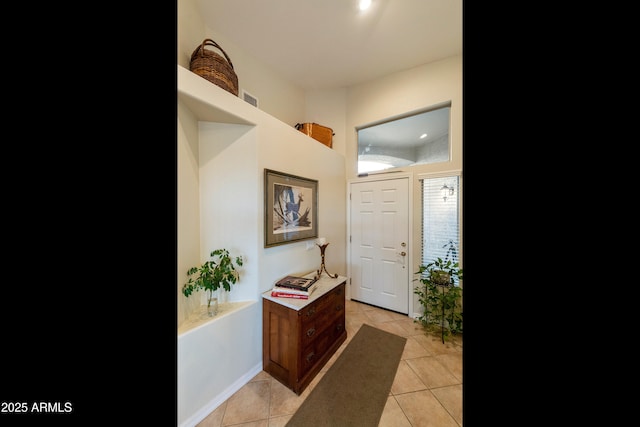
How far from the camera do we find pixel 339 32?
2066mm

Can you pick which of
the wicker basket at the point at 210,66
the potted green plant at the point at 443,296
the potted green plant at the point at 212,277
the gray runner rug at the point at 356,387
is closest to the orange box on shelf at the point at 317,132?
the wicker basket at the point at 210,66

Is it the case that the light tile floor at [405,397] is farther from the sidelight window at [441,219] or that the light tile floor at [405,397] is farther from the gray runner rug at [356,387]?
the sidelight window at [441,219]

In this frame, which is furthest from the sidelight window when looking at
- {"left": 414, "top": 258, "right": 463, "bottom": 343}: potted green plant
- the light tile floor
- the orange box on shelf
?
the orange box on shelf

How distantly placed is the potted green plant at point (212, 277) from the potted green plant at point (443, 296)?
199 cm

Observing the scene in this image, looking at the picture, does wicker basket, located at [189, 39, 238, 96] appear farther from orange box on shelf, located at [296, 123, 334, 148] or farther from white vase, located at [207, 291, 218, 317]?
white vase, located at [207, 291, 218, 317]

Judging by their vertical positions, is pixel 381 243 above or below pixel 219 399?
above

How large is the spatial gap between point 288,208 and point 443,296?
6.20ft

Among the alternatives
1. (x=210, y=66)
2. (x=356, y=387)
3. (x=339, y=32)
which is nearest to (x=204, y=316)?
(x=356, y=387)

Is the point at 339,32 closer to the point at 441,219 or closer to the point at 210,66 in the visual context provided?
the point at 210,66

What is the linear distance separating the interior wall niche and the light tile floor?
207cm
